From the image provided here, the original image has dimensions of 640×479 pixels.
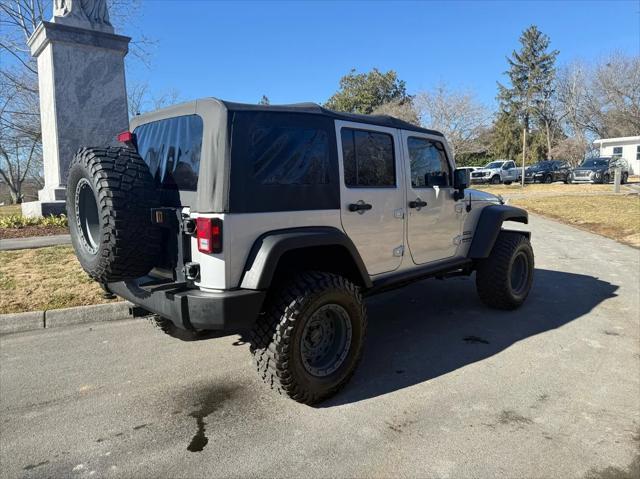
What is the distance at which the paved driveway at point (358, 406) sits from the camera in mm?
2557

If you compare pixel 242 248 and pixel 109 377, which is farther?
pixel 109 377

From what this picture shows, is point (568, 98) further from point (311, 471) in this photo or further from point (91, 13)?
point (311, 471)

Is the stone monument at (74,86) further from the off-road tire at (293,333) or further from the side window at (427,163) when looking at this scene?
the off-road tire at (293,333)

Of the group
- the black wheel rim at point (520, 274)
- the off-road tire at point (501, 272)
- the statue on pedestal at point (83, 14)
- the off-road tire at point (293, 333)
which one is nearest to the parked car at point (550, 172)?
the statue on pedestal at point (83, 14)

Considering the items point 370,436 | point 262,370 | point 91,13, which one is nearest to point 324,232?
point 262,370

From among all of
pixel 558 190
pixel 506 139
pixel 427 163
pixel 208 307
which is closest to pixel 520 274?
pixel 427 163

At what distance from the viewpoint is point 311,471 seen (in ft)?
8.14

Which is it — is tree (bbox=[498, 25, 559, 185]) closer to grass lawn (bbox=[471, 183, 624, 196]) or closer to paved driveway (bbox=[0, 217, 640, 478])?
grass lawn (bbox=[471, 183, 624, 196])

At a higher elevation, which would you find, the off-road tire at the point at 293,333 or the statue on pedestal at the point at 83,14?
the statue on pedestal at the point at 83,14

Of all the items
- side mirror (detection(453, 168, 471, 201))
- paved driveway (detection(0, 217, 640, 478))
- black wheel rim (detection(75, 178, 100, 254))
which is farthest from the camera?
side mirror (detection(453, 168, 471, 201))

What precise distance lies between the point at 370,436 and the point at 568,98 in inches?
2479

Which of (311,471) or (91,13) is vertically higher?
(91,13)

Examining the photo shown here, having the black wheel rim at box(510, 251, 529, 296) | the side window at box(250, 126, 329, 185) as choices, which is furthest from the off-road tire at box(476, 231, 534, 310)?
the side window at box(250, 126, 329, 185)

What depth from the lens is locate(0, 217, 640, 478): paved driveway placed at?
101 inches
